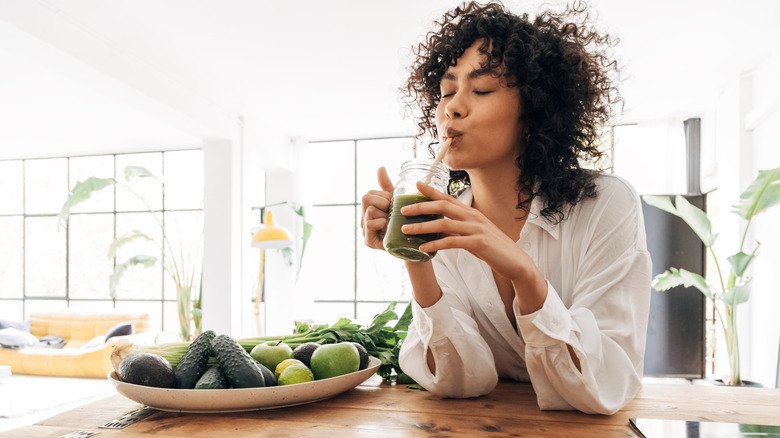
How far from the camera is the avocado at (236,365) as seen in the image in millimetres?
963

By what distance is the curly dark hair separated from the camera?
1223 millimetres

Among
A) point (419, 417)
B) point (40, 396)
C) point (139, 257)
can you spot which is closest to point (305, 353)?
point (419, 417)

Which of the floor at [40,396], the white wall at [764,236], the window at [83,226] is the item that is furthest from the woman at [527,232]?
the window at [83,226]

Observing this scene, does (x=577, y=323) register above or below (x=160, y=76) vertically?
below

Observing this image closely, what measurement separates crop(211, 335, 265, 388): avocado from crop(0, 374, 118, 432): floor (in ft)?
15.2

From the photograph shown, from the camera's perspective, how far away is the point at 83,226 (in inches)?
381

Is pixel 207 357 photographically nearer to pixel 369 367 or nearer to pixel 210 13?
pixel 369 367

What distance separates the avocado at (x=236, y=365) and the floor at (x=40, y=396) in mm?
4630

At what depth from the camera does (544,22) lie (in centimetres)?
137

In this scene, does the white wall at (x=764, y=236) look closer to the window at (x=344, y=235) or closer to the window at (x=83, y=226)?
the window at (x=344, y=235)

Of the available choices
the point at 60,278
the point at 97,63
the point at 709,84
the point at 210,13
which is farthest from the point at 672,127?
the point at 60,278

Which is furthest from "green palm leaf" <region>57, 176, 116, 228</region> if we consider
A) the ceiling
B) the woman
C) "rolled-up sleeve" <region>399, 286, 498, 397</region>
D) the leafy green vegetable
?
"rolled-up sleeve" <region>399, 286, 498, 397</region>

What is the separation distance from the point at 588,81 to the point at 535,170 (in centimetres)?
26

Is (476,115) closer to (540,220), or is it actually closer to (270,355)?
(540,220)
